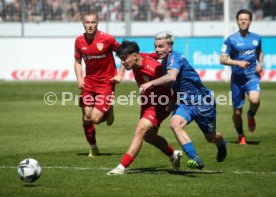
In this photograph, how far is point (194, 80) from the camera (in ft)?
40.8

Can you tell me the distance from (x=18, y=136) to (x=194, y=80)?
22.0 ft

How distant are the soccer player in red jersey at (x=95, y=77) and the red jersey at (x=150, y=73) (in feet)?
8.31

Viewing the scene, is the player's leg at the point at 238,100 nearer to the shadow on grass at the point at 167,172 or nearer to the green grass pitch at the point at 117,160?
the green grass pitch at the point at 117,160

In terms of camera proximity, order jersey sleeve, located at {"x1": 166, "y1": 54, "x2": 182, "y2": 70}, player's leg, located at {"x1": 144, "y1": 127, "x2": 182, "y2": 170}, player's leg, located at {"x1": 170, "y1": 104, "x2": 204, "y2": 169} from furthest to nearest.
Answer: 1. player's leg, located at {"x1": 144, "y1": 127, "x2": 182, "y2": 170}
2. jersey sleeve, located at {"x1": 166, "y1": 54, "x2": 182, "y2": 70}
3. player's leg, located at {"x1": 170, "y1": 104, "x2": 204, "y2": 169}

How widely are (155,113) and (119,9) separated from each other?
2857cm

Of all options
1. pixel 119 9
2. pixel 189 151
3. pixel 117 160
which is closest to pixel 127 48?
pixel 189 151

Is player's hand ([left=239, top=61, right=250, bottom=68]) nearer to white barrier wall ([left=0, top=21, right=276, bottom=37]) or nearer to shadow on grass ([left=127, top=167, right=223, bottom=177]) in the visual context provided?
shadow on grass ([left=127, top=167, right=223, bottom=177])

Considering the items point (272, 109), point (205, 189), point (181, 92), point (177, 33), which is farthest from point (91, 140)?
point (177, 33)

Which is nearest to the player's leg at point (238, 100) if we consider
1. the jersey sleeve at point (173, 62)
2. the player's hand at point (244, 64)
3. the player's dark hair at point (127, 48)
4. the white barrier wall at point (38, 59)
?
the player's hand at point (244, 64)

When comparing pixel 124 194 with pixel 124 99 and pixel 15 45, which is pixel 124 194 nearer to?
pixel 124 99

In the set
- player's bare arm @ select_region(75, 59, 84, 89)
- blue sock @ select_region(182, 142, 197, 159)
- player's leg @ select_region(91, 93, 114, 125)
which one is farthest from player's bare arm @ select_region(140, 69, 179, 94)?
player's bare arm @ select_region(75, 59, 84, 89)

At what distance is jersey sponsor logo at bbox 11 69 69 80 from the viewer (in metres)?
38.5

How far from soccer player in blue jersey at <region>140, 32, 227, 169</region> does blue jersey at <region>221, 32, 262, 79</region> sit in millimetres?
4762

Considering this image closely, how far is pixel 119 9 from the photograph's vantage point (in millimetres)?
40531
